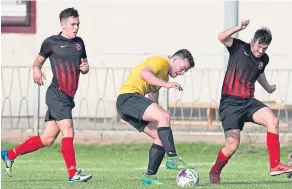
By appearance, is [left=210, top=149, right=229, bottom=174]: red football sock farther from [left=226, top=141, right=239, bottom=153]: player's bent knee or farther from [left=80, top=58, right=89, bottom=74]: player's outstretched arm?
[left=80, top=58, right=89, bottom=74]: player's outstretched arm

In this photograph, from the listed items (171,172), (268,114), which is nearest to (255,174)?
(171,172)

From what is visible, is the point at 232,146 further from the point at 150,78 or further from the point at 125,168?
the point at 125,168

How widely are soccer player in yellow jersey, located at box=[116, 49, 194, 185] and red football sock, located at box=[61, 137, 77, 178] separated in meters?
0.70

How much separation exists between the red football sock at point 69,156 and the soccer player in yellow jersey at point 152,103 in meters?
0.70

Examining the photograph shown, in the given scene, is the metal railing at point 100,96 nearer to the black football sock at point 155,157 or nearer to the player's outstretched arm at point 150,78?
the black football sock at point 155,157

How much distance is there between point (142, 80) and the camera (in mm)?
12445

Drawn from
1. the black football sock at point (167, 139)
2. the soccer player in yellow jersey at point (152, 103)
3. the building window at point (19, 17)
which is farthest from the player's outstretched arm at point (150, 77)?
the building window at point (19, 17)

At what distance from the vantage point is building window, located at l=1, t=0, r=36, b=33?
23078 millimetres

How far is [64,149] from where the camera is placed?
1273 cm

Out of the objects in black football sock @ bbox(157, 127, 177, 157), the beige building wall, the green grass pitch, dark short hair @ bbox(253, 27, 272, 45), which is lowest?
the green grass pitch

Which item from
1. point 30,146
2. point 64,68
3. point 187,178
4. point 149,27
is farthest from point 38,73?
point 149,27

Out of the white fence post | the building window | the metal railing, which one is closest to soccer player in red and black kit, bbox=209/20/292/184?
the metal railing

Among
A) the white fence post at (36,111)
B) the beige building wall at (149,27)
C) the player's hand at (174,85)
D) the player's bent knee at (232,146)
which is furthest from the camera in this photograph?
the beige building wall at (149,27)

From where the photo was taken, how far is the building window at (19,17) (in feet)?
75.7
